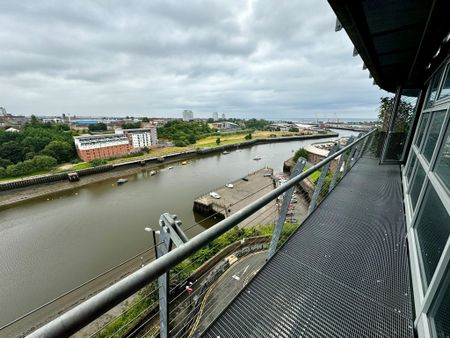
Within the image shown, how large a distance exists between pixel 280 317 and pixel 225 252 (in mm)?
7769

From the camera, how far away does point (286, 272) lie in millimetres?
1853

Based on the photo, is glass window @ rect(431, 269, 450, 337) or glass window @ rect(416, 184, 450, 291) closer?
glass window @ rect(431, 269, 450, 337)

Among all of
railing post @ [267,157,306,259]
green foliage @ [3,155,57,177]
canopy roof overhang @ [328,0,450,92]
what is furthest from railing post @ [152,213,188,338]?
green foliage @ [3,155,57,177]

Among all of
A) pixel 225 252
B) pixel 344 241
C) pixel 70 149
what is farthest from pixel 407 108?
pixel 70 149

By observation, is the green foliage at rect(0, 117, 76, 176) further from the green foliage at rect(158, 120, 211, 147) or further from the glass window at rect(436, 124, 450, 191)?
the glass window at rect(436, 124, 450, 191)

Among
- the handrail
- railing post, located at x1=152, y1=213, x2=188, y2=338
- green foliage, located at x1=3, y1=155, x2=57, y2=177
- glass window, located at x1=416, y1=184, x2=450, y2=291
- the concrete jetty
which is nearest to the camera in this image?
the handrail

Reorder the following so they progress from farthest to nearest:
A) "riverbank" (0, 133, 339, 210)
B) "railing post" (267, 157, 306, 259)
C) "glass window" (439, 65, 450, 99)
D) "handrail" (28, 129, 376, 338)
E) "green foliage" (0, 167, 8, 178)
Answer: "green foliage" (0, 167, 8, 178), "riverbank" (0, 133, 339, 210), "glass window" (439, 65, 450, 99), "railing post" (267, 157, 306, 259), "handrail" (28, 129, 376, 338)

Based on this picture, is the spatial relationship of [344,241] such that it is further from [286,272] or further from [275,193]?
[275,193]

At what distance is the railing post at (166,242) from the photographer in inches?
39.0

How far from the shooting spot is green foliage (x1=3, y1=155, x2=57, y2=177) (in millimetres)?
26234

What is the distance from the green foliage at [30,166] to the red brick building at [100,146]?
16.2ft

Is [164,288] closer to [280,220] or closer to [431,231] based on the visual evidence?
[280,220]

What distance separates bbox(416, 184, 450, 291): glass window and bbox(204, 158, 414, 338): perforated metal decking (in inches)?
8.9

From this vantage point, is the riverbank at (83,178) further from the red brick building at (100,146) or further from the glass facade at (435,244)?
the glass facade at (435,244)
